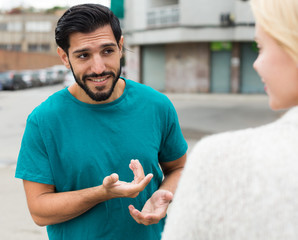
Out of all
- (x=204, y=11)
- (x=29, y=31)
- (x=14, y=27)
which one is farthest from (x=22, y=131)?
(x=14, y=27)

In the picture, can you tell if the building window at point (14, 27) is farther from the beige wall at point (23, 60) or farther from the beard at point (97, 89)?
the beard at point (97, 89)

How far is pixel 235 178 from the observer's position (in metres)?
0.87

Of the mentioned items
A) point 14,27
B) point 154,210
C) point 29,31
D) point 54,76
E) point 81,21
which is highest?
point 81,21

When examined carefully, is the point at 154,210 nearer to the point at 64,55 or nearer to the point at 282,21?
the point at 64,55

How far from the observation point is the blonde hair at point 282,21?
2.81 ft

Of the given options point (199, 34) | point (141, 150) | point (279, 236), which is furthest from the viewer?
point (199, 34)

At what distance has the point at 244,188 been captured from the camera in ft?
2.83

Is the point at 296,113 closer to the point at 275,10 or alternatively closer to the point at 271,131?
the point at 271,131

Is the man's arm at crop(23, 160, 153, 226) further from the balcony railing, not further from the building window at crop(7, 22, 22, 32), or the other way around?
the building window at crop(7, 22, 22, 32)

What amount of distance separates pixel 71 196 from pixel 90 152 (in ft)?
0.68

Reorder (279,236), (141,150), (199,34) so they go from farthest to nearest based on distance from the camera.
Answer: (199,34), (141,150), (279,236)

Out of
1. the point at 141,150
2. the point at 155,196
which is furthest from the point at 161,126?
the point at 155,196

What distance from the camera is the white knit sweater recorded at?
0.86 metres

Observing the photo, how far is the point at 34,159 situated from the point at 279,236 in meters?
1.21
